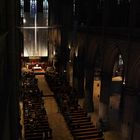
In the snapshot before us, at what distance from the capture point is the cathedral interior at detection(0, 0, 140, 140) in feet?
24.8

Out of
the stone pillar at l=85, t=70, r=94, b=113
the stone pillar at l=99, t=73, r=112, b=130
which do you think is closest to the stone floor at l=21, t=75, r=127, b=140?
the stone pillar at l=85, t=70, r=94, b=113

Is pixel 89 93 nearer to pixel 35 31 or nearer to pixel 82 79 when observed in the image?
pixel 82 79

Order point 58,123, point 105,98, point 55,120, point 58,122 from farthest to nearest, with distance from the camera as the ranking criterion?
1. point 55,120
2. point 58,122
3. point 58,123
4. point 105,98

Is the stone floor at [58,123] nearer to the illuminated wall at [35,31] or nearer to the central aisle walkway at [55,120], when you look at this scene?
the central aisle walkway at [55,120]

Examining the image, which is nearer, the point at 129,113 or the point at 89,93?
the point at 129,113

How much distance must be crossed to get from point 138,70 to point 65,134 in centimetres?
635

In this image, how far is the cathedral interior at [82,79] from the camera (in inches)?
298

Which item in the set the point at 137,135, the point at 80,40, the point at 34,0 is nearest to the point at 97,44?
the point at 80,40

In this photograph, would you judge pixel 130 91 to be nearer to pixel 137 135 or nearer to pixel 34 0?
pixel 137 135

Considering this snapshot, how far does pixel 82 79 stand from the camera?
26.1 m

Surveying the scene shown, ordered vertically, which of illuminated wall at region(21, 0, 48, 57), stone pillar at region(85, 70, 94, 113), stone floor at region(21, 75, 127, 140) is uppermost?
illuminated wall at region(21, 0, 48, 57)

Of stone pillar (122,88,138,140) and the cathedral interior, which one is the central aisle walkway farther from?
stone pillar (122,88,138,140)

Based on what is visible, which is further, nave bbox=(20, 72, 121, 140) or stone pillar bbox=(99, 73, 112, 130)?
stone pillar bbox=(99, 73, 112, 130)

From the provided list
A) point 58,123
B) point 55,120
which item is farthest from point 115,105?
point 58,123
